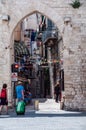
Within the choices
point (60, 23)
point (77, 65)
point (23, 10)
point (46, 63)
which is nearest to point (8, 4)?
point (23, 10)

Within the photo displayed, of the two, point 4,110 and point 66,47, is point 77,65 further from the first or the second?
point 4,110

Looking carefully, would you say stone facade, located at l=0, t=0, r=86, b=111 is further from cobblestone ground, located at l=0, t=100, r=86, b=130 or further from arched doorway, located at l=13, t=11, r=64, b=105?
cobblestone ground, located at l=0, t=100, r=86, b=130

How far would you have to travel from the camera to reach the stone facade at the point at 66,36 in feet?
74.8

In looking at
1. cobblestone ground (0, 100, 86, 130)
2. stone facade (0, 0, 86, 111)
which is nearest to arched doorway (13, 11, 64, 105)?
stone facade (0, 0, 86, 111)

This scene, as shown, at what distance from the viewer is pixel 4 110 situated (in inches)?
829

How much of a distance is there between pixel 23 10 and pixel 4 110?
5.14 meters

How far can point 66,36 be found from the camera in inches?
909

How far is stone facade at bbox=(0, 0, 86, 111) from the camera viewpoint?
22.8 m
